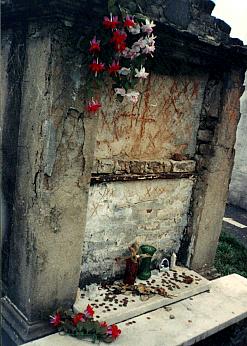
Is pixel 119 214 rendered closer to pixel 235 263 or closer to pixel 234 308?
pixel 234 308

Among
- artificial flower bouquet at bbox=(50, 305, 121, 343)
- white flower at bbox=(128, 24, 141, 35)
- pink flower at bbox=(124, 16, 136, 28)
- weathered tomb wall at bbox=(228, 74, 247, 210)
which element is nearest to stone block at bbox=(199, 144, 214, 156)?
white flower at bbox=(128, 24, 141, 35)

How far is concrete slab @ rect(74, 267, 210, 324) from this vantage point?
11.7 feet

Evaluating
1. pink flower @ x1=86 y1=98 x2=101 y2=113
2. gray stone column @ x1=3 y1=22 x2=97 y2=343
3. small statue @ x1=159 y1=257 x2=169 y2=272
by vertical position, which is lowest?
small statue @ x1=159 y1=257 x2=169 y2=272

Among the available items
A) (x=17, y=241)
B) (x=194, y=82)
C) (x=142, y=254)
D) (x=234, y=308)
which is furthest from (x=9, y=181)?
(x=234, y=308)

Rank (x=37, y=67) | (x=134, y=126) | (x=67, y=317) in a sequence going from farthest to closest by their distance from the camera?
(x=134, y=126) < (x=67, y=317) < (x=37, y=67)

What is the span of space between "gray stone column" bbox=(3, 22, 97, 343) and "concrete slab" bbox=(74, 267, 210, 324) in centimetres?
29

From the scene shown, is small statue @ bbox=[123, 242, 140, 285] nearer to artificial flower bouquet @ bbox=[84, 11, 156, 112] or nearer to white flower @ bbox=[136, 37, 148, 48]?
artificial flower bouquet @ bbox=[84, 11, 156, 112]

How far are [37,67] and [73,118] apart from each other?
Answer: 514 mm

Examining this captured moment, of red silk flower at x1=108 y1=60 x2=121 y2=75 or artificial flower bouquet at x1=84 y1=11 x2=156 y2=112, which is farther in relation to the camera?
red silk flower at x1=108 y1=60 x2=121 y2=75

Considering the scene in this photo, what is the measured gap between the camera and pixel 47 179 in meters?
3.17

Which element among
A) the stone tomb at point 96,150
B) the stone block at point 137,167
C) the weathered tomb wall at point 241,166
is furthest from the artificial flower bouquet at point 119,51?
the weathered tomb wall at point 241,166

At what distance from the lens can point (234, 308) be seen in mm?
4129

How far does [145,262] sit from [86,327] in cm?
113

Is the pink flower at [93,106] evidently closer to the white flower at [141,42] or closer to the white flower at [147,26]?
the white flower at [141,42]
